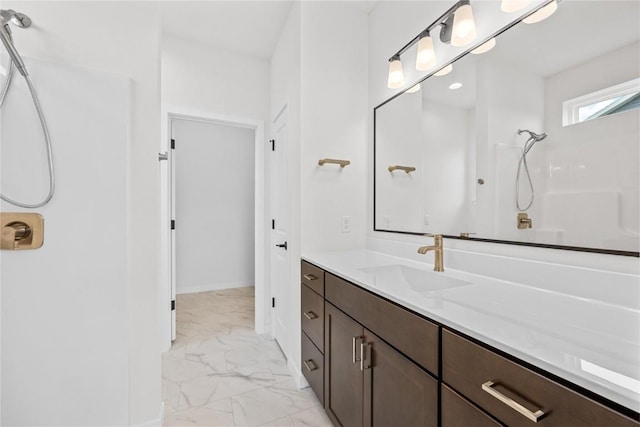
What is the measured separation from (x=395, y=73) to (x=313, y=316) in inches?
61.8

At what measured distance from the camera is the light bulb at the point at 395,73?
175cm

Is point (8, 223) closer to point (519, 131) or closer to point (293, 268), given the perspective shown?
point (293, 268)

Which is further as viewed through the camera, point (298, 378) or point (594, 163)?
point (298, 378)

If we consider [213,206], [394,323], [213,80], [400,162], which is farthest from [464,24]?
[213,206]

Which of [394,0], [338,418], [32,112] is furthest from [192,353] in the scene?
[394,0]

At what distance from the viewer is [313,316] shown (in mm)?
1653

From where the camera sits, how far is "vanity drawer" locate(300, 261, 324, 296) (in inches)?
61.4

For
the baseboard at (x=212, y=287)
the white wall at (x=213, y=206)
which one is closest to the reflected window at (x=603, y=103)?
the white wall at (x=213, y=206)

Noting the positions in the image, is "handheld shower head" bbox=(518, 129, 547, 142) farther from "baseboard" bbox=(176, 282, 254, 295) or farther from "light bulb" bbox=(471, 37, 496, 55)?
"baseboard" bbox=(176, 282, 254, 295)

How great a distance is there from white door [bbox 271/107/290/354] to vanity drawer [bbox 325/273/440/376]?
3.17 ft

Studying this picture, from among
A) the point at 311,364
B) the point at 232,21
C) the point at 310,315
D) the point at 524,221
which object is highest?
the point at 232,21

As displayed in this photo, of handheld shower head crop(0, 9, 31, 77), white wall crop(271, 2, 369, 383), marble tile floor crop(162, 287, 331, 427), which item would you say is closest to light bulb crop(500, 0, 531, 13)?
white wall crop(271, 2, 369, 383)

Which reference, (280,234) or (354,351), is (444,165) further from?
(280,234)

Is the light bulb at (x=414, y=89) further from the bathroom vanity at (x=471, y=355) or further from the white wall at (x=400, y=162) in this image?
the bathroom vanity at (x=471, y=355)
